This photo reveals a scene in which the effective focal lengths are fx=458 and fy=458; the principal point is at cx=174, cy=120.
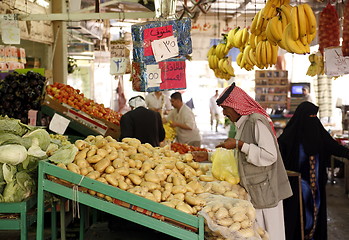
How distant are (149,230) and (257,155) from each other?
1146mm

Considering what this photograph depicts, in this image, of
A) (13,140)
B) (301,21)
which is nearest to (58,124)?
(13,140)

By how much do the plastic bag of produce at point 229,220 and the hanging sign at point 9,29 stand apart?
3.83 metres

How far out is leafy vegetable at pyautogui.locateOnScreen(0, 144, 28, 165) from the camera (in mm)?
3043

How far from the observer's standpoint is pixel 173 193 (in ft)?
10.2

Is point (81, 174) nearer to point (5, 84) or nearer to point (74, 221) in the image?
point (74, 221)

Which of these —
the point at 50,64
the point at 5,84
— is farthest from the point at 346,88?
the point at 5,84

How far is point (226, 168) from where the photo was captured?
3.67 m

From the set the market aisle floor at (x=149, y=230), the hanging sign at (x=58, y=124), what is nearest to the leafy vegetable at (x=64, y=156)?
the market aisle floor at (x=149, y=230)

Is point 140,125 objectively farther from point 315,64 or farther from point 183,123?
point 315,64

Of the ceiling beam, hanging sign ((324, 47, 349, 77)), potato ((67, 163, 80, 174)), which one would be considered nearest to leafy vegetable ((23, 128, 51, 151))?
potato ((67, 163, 80, 174))

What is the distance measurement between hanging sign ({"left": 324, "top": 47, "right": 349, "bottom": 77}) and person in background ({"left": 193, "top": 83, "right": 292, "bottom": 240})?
213 cm

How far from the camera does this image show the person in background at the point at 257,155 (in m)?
3.55

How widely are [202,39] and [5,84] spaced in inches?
514

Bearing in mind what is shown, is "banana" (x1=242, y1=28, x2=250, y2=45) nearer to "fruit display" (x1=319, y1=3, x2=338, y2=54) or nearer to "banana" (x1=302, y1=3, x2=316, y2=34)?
"fruit display" (x1=319, y1=3, x2=338, y2=54)
